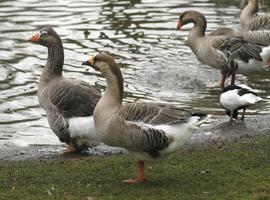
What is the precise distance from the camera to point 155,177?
9.54 metres

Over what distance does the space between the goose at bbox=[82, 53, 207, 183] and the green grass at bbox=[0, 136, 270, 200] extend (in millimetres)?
479

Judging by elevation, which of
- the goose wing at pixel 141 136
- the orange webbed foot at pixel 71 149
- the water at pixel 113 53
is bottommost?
the water at pixel 113 53

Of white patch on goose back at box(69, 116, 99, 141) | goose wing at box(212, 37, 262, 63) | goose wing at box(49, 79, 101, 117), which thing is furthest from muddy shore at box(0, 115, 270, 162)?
goose wing at box(212, 37, 262, 63)

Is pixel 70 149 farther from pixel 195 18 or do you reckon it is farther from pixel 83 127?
pixel 195 18

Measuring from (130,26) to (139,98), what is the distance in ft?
21.5

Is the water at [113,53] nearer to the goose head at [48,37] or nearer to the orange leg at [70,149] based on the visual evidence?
the orange leg at [70,149]

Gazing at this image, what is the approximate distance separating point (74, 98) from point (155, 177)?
89.5 inches

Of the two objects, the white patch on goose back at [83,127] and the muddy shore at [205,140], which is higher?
the white patch on goose back at [83,127]

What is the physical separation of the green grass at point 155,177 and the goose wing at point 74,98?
2.55ft

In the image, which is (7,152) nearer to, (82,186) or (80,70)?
(82,186)

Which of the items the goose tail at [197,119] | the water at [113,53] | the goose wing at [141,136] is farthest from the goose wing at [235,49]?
the goose wing at [141,136]

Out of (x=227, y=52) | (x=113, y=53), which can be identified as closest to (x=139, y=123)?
(x=227, y=52)

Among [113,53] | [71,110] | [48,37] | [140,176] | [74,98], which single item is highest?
[48,37]

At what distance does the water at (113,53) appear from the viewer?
14.7 meters
